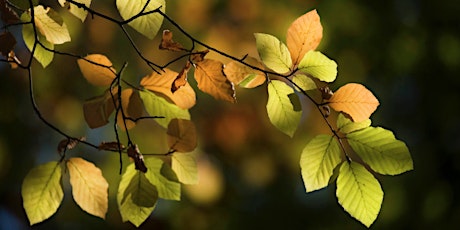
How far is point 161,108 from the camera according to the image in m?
0.90

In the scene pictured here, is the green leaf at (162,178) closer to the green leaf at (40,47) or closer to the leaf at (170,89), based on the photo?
the leaf at (170,89)

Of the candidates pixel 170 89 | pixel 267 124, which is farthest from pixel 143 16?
pixel 267 124

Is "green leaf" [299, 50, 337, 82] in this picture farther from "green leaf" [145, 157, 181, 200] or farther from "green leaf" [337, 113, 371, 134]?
"green leaf" [145, 157, 181, 200]

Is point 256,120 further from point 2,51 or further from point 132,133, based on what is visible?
point 2,51

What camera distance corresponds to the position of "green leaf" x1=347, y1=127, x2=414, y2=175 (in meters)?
0.82

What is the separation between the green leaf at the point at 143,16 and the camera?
2.74 feet

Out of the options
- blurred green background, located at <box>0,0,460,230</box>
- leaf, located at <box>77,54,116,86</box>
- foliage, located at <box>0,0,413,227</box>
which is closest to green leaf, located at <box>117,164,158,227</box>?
foliage, located at <box>0,0,413,227</box>

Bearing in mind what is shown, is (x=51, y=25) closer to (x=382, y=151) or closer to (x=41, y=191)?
(x=41, y=191)

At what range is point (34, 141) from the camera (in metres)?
3.63

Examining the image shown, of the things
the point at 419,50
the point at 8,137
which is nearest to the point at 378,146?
the point at 419,50

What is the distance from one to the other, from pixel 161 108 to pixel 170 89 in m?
0.03

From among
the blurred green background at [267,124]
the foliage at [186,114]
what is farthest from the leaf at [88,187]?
the blurred green background at [267,124]

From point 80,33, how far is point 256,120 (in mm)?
945

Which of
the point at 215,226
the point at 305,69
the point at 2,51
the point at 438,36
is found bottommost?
the point at 215,226
